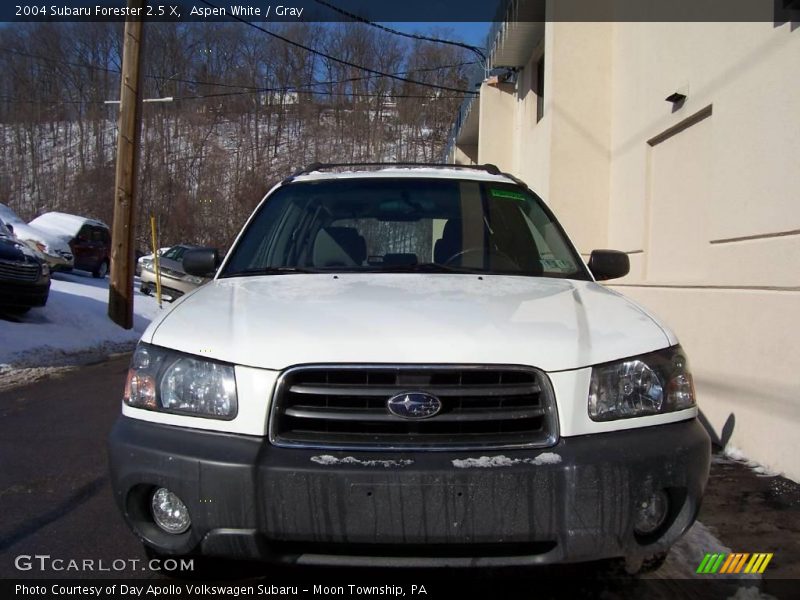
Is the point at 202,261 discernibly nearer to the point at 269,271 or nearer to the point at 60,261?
the point at 269,271

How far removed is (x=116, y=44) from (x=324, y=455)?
3629cm

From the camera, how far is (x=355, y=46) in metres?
25.4

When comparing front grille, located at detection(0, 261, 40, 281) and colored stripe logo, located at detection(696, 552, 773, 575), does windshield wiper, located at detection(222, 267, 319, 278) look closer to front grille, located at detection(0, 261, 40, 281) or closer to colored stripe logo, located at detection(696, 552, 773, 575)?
colored stripe logo, located at detection(696, 552, 773, 575)

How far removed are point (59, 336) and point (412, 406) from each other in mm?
9986

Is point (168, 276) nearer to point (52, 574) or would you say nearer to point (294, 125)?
point (52, 574)

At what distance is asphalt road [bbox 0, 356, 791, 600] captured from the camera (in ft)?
8.82

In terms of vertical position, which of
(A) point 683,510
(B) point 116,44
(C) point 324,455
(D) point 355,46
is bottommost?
(A) point 683,510

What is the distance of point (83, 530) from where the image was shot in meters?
3.41

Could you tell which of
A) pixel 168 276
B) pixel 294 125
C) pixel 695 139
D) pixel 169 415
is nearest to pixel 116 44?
pixel 168 276

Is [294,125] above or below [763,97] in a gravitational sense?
above

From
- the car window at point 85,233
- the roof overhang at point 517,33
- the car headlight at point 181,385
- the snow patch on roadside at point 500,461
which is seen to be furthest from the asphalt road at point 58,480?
the car window at point 85,233

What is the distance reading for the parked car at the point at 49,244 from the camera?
22078 millimetres

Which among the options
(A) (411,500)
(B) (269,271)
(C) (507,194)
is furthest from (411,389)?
(C) (507,194)

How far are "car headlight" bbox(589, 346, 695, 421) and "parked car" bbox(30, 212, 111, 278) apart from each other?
25.1 meters
